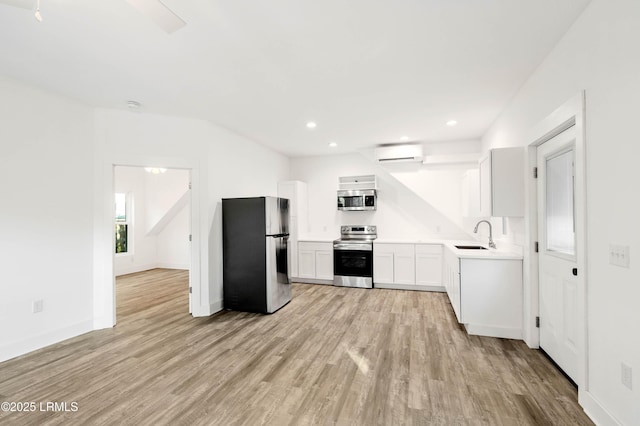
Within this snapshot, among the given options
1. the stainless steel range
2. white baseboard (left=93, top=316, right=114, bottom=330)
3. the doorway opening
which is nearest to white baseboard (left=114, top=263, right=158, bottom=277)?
the doorway opening

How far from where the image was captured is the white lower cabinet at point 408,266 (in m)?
5.00

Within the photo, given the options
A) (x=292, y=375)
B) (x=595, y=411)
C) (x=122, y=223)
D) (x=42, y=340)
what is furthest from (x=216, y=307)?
(x=122, y=223)

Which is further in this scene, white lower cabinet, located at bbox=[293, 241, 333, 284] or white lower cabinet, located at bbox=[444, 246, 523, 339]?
white lower cabinet, located at bbox=[293, 241, 333, 284]

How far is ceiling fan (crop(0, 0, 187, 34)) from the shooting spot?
1417mm

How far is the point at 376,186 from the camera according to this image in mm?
5820

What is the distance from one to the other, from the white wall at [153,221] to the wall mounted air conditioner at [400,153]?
4715mm

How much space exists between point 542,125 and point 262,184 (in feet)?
14.0

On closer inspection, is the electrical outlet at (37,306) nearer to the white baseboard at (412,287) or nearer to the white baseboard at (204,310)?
the white baseboard at (204,310)

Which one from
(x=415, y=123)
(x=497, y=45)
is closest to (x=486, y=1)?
(x=497, y=45)

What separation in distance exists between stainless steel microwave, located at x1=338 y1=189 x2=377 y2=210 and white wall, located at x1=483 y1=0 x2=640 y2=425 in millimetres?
3754

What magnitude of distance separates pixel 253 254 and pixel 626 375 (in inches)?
144

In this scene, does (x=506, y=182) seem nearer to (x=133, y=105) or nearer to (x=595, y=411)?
(x=595, y=411)

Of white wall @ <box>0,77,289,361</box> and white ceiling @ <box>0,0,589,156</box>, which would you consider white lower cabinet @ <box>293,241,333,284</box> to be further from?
white ceiling @ <box>0,0,589,156</box>

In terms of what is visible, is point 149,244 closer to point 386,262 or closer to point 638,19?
point 386,262
